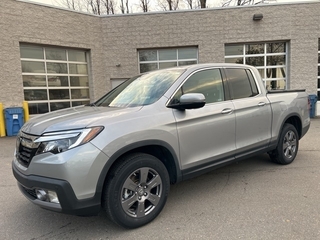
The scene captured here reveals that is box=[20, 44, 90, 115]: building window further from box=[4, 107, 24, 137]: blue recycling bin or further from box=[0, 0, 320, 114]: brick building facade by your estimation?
box=[4, 107, 24, 137]: blue recycling bin

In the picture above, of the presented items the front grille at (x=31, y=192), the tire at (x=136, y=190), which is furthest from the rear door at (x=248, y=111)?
the front grille at (x=31, y=192)

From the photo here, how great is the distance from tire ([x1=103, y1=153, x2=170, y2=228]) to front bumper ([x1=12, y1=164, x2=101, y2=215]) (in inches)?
6.2

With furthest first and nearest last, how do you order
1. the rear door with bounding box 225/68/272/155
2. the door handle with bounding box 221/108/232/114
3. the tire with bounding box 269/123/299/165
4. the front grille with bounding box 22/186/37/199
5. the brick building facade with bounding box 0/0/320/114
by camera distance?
the brick building facade with bounding box 0/0/320/114 < the tire with bounding box 269/123/299/165 < the rear door with bounding box 225/68/272/155 < the door handle with bounding box 221/108/232/114 < the front grille with bounding box 22/186/37/199

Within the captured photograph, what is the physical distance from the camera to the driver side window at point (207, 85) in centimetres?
346

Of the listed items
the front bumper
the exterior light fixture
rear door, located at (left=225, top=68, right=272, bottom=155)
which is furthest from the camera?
the exterior light fixture

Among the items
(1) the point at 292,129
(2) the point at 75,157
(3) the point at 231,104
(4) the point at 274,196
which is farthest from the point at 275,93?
(2) the point at 75,157

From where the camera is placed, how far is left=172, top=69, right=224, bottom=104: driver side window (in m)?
3.46

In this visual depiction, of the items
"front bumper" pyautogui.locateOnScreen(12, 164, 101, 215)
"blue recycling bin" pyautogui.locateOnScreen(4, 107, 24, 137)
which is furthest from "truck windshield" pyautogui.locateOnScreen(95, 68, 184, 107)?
"blue recycling bin" pyautogui.locateOnScreen(4, 107, 24, 137)

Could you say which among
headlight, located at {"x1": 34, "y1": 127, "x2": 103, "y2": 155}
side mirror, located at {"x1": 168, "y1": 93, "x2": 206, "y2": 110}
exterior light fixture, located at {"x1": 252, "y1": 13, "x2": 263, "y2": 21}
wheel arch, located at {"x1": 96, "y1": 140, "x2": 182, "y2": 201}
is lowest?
wheel arch, located at {"x1": 96, "y1": 140, "x2": 182, "y2": 201}

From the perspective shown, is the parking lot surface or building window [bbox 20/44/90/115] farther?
building window [bbox 20/44/90/115]

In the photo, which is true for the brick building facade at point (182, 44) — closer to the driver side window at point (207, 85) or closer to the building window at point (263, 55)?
the building window at point (263, 55)

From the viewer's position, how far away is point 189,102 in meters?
2.99

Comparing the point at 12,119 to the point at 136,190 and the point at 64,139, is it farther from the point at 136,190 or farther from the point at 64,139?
the point at 136,190

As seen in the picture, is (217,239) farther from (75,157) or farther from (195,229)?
(75,157)
